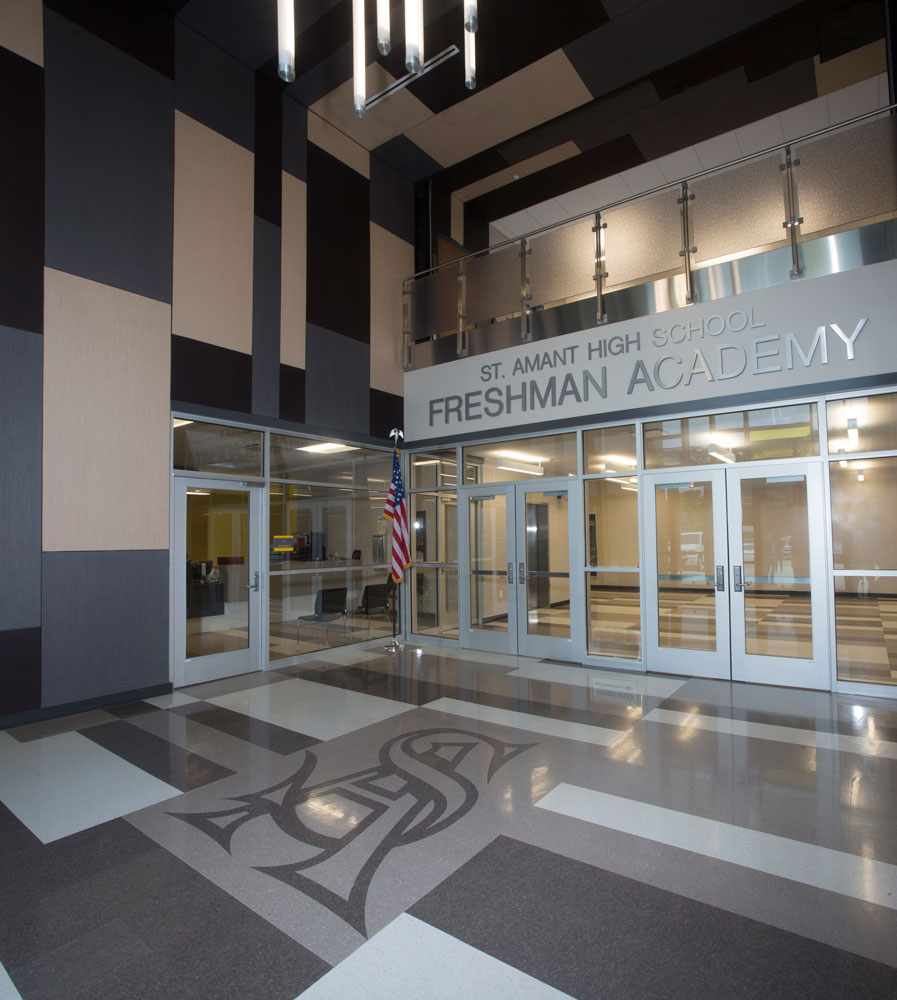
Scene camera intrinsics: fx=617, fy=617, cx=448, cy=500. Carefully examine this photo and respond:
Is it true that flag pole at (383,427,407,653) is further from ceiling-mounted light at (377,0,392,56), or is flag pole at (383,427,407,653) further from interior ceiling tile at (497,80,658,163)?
ceiling-mounted light at (377,0,392,56)

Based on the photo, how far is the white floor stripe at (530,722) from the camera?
466 centimetres

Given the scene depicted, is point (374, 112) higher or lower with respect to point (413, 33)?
higher

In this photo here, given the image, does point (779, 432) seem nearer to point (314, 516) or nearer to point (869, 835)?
point (869, 835)

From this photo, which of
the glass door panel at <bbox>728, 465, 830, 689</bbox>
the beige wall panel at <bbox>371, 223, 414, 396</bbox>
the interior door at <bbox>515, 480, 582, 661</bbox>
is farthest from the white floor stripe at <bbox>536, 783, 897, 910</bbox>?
the beige wall panel at <bbox>371, 223, 414, 396</bbox>

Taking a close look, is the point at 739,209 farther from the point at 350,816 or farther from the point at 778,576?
the point at 350,816

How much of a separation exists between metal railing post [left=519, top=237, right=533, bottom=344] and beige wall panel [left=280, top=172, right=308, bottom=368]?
2721 millimetres

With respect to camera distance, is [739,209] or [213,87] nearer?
[739,209]

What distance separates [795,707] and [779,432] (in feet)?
8.61

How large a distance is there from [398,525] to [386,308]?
311 centimetres

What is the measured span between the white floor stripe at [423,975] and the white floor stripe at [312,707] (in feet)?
7.98

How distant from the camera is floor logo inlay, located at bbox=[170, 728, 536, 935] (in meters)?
2.79

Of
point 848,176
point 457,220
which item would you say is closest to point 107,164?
point 457,220

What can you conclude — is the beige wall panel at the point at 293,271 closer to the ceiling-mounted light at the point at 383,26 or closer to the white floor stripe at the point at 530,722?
the ceiling-mounted light at the point at 383,26

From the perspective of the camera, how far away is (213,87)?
262 inches
